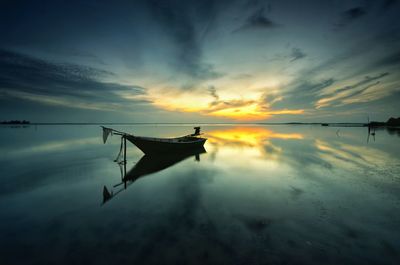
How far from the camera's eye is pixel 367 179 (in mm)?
13367

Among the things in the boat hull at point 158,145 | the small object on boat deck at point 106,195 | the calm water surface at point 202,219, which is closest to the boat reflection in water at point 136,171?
the small object on boat deck at point 106,195

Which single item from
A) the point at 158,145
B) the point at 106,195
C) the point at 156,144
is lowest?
the point at 106,195

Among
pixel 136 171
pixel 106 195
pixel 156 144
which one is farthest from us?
pixel 156 144

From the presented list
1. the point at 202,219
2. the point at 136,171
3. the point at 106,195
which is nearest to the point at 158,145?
the point at 136,171

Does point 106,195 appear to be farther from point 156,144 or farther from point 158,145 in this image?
point 158,145

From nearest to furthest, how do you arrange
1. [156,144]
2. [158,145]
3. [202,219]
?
[202,219]
[156,144]
[158,145]

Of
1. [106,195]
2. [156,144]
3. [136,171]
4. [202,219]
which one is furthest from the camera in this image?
[156,144]

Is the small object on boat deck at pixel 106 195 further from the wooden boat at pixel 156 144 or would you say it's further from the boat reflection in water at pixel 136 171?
the wooden boat at pixel 156 144

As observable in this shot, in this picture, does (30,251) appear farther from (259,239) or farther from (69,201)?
(259,239)

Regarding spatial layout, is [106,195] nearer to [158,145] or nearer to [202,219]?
[202,219]

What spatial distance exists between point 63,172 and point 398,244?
21.2 meters

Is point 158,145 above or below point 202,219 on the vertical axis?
above

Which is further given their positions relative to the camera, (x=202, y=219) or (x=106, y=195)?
(x=106, y=195)

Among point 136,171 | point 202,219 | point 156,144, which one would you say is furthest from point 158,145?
point 202,219
